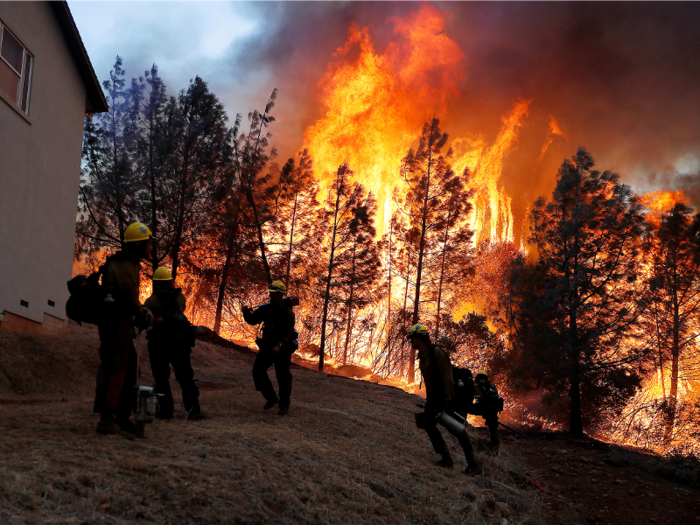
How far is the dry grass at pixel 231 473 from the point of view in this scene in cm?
332

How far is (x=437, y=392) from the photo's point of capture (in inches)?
271

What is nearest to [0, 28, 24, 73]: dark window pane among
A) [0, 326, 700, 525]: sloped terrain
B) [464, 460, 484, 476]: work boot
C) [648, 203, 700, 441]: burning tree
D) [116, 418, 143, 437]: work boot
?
[0, 326, 700, 525]: sloped terrain

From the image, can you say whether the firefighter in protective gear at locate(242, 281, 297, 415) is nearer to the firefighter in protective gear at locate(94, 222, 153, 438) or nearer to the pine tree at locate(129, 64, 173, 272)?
the firefighter in protective gear at locate(94, 222, 153, 438)

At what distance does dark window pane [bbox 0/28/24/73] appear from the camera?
10531mm

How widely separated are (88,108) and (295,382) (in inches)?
423

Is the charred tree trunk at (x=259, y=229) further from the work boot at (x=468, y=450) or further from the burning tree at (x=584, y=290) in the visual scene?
the work boot at (x=468, y=450)

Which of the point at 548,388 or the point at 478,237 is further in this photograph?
the point at 478,237

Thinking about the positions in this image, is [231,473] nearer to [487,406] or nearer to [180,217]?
[487,406]

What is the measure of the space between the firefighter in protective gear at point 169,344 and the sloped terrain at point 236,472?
280 millimetres

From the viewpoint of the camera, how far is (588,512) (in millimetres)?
8328

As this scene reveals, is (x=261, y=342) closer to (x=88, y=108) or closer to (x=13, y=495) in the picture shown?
(x=13, y=495)

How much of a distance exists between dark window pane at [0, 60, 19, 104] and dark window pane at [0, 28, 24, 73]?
0.19 metres

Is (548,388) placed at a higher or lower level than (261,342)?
lower

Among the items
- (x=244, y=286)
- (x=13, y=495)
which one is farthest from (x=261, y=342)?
(x=244, y=286)
